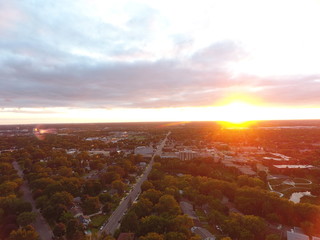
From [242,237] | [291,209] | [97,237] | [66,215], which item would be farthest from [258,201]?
[66,215]

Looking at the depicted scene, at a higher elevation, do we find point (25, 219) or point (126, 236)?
point (25, 219)

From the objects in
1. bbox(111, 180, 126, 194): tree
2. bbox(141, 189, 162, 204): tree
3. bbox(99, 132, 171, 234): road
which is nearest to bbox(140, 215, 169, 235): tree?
bbox(99, 132, 171, 234): road

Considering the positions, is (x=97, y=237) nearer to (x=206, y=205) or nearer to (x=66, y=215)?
(x=66, y=215)

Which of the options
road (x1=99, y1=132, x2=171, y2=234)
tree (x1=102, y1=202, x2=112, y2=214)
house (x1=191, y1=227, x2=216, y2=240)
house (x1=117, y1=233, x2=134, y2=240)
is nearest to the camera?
house (x1=117, y1=233, x2=134, y2=240)

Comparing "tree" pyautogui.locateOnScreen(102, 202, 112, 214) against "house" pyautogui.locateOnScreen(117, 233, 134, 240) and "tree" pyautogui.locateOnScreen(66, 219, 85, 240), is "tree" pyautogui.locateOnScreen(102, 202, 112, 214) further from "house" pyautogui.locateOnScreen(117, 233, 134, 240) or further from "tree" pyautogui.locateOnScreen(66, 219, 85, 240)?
"house" pyautogui.locateOnScreen(117, 233, 134, 240)

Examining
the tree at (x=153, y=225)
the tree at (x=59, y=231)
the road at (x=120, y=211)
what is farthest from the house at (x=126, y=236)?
the tree at (x=59, y=231)

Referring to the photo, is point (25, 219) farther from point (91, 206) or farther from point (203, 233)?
point (203, 233)

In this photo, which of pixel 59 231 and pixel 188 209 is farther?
pixel 188 209

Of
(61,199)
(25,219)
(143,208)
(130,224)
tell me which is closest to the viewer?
(130,224)

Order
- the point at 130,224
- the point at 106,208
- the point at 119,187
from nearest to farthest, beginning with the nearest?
the point at 130,224, the point at 106,208, the point at 119,187

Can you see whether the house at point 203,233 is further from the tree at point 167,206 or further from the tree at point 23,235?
the tree at point 23,235

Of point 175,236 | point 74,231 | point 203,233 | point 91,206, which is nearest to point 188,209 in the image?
point 203,233
